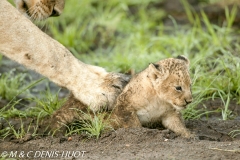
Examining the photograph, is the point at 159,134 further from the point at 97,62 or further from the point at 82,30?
the point at 82,30

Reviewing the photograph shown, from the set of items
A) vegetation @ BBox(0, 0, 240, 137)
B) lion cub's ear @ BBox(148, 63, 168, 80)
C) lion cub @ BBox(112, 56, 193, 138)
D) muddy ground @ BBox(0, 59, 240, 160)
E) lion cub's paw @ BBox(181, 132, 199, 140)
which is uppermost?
vegetation @ BBox(0, 0, 240, 137)

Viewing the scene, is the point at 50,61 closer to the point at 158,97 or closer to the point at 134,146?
the point at 158,97

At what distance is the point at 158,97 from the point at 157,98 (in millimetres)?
14

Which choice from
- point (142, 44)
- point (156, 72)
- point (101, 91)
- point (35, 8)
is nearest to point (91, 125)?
point (101, 91)

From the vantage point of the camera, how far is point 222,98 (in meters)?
6.55

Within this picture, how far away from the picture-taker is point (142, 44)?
8.94 metres

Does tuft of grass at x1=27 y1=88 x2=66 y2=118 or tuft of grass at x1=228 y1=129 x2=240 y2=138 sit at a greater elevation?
tuft of grass at x1=27 y1=88 x2=66 y2=118

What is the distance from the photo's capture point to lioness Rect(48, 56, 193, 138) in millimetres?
5414

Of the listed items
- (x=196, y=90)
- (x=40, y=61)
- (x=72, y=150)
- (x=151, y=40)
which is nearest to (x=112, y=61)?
(x=151, y=40)

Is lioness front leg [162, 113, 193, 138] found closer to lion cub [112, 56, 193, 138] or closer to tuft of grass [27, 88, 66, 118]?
lion cub [112, 56, 193, 138]

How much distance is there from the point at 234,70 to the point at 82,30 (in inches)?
123

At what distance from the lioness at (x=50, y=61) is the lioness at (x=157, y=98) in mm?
271

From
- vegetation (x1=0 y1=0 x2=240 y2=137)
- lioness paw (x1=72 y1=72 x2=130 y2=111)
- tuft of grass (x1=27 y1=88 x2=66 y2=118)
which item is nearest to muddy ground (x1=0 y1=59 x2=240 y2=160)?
vegetation (x1=0 y1=0 x2=240 y2=137)

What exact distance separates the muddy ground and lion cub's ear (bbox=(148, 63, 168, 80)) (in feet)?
1.45
